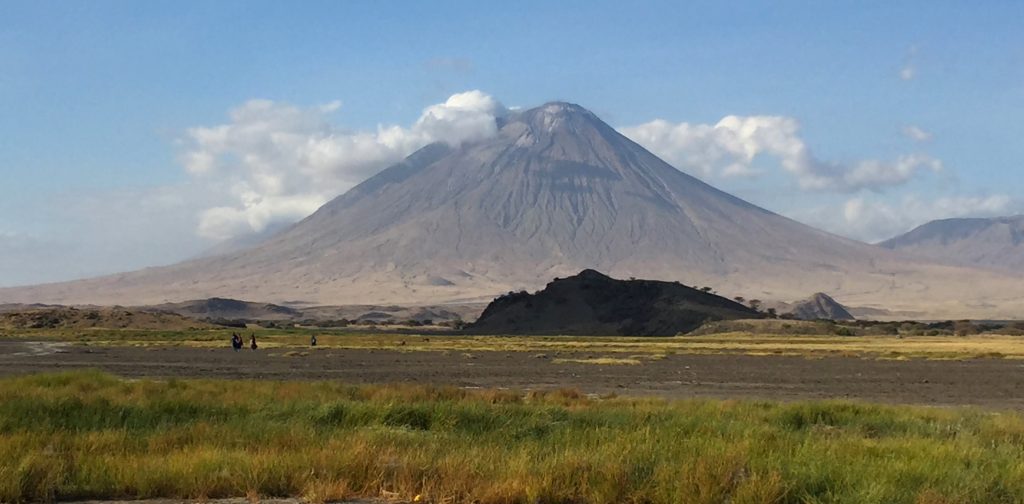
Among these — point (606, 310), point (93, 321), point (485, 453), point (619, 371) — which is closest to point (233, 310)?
point (93, 321)

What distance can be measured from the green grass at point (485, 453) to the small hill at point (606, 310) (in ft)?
239

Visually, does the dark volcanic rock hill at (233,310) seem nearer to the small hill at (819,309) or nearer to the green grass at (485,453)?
the small hill at (819,309)

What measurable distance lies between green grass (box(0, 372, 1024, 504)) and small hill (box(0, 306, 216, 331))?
263ft

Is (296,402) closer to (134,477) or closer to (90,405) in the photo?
(90,405)

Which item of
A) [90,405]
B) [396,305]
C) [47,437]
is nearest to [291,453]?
[47,437]

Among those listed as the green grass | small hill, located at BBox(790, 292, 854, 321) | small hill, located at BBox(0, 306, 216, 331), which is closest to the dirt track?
the green grass

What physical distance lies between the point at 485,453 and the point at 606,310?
88.3m

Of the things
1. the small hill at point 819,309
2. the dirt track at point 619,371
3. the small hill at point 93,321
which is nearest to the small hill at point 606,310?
the small hill at point 93,321

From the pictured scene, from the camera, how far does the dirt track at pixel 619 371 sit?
27438 millimetres

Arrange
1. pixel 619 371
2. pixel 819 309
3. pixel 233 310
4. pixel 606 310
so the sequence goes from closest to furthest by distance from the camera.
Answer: pixel 619 371, pixel 606 310, pixel 819 309, pixel 233 310

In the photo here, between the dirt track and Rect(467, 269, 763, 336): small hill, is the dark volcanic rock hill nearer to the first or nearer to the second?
Rect(467, 269, 763, 336): small hill

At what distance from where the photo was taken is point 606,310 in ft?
324

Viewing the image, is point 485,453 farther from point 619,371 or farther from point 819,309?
point 819,309

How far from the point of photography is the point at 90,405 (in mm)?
15477
